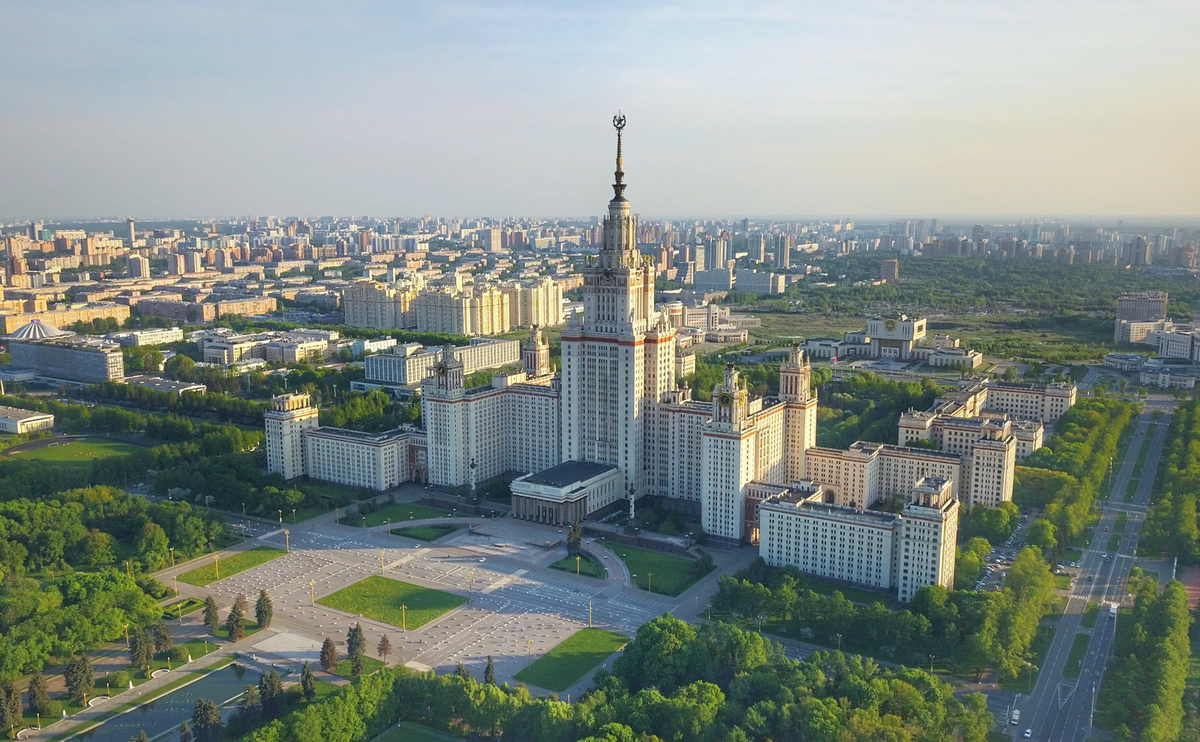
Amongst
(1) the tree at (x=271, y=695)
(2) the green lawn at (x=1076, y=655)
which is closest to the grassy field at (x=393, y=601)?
(1) the tree at (x=271, y=695)

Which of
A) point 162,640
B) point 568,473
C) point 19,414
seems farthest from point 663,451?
point 19,414

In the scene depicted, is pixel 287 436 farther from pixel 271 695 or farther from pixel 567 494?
pixel 271 695

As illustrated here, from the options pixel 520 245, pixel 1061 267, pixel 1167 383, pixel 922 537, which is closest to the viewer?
pixel 922 537

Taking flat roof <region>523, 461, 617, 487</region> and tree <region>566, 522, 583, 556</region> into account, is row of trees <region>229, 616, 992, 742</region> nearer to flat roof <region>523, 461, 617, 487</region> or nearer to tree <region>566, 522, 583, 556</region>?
tree <region>566, 522, 583, 556</region>

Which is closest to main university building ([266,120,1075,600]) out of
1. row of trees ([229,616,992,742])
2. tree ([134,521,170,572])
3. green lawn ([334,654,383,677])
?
row of trees ([229,616,992,742])

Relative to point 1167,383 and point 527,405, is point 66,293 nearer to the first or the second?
point 527,405

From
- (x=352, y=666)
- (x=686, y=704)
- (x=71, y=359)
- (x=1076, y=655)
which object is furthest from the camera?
(x=71, y=359)

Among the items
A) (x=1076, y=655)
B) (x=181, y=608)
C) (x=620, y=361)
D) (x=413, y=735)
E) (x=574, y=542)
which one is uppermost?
(x=620, y=361)

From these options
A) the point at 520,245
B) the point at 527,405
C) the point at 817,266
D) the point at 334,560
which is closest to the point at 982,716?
the point at 334,560
